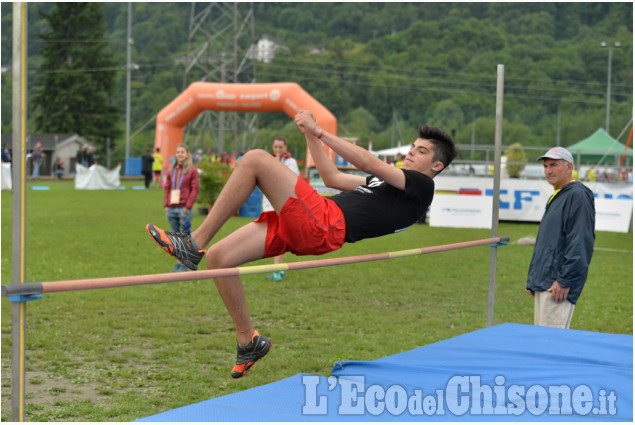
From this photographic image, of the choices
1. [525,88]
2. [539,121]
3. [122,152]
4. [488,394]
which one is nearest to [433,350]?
[488,394]

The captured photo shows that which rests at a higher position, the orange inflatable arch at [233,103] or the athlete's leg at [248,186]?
the orange inflatable arch at [233,103]

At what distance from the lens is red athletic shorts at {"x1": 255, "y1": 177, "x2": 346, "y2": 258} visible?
164 inches

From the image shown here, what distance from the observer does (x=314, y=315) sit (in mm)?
7941

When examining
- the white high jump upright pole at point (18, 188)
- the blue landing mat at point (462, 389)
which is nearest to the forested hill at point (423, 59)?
the blue landing mat at point (462, 389)

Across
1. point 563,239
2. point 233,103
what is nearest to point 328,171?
point 563,239

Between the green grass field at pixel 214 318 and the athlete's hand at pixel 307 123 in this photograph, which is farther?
the green grass field at pixel 214 318

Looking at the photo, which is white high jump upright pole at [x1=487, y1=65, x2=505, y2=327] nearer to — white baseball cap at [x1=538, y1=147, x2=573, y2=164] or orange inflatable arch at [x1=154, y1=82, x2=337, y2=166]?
white baseball cap at [x1=538, y1=147, x2=573, y2=164]

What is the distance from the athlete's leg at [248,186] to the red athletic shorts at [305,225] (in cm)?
7

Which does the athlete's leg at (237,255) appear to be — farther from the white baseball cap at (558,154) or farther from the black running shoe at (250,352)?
the white baseball cap at (558,154)

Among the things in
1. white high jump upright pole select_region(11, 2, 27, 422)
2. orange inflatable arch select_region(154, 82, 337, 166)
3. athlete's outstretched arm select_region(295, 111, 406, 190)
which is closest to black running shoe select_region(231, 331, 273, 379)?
athlete's outstretched arm select_region(295, 111, 406, 190)

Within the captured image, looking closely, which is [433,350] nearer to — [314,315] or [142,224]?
[314,315]

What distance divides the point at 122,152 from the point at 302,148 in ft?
54.3

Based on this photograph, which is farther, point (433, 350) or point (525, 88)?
point (525, 88)

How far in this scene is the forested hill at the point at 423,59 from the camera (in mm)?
68500
